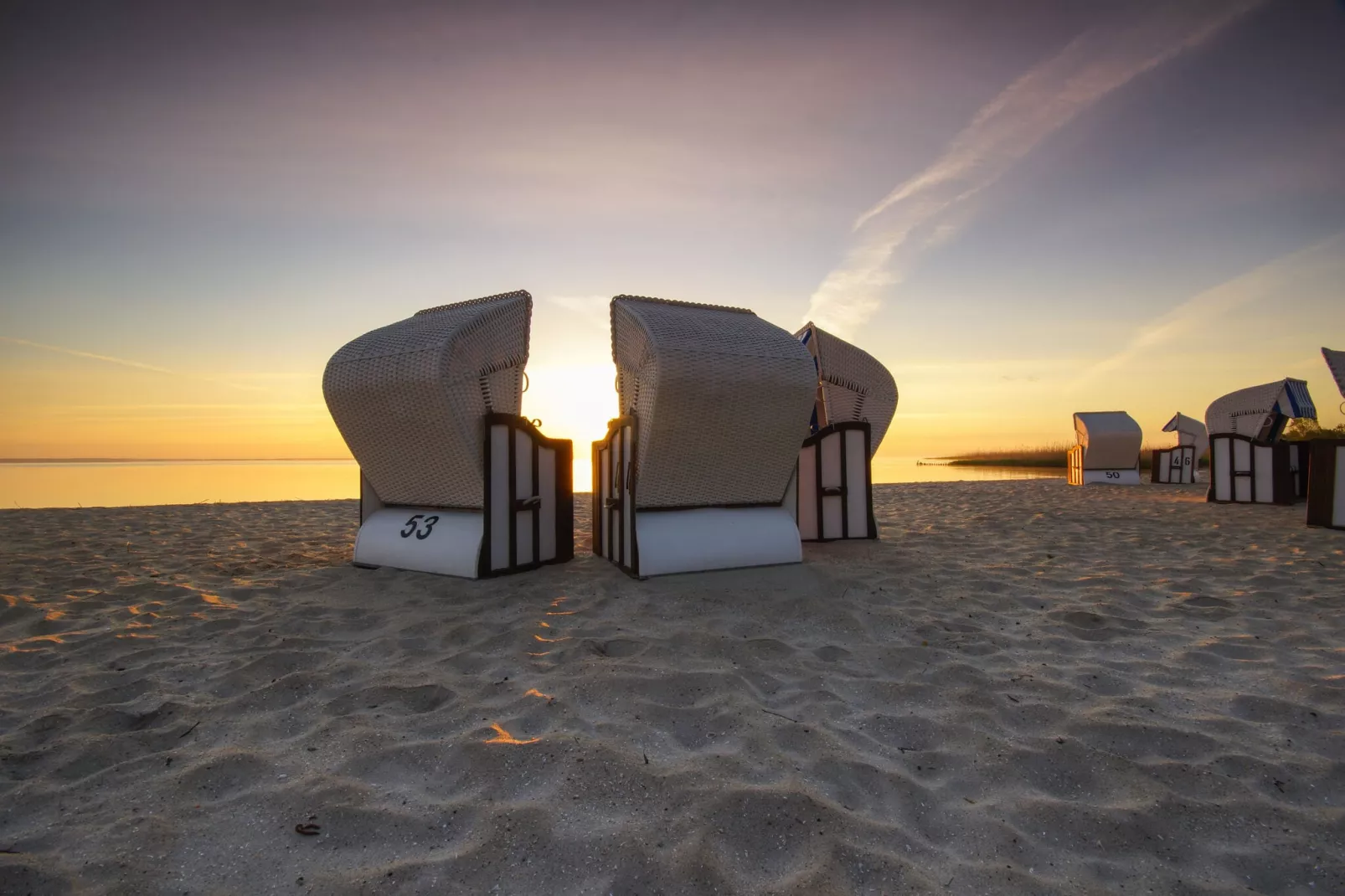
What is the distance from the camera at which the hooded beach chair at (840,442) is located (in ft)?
20.9

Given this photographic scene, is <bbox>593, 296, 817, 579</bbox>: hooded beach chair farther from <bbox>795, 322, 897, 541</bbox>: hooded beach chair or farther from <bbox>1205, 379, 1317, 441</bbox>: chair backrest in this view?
<bbox>1205, 379, 1317, 441</bbox>: chair backrest

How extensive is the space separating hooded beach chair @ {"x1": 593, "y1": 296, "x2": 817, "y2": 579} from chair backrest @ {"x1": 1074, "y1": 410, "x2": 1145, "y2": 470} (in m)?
14.4

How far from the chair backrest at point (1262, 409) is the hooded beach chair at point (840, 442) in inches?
448

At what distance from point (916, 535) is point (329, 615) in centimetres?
612

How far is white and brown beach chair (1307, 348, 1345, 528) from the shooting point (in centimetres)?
724

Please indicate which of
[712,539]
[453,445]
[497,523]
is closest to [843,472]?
[712,539]

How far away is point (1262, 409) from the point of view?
14.3 metres

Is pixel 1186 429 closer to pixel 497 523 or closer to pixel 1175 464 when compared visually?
pixel 1175 464

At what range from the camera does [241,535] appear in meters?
7.15

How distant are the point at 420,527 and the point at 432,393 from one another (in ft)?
4.02

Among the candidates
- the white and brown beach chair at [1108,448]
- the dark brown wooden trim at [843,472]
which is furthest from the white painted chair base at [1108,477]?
the dark brown wooden trim at [843,472]

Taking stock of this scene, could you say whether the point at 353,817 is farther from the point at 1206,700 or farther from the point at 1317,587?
the point at 1317,587

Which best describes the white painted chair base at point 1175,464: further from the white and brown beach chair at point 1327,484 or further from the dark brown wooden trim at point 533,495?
the dark brown wooden trim at point 533,495

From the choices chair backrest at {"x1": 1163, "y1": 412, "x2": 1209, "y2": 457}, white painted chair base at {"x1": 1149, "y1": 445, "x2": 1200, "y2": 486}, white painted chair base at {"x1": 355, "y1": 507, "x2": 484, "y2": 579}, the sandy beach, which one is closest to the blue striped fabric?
white painted chair base at {"x1": 1149, "y1": 445, "x2": 1200, "y2": 486}
